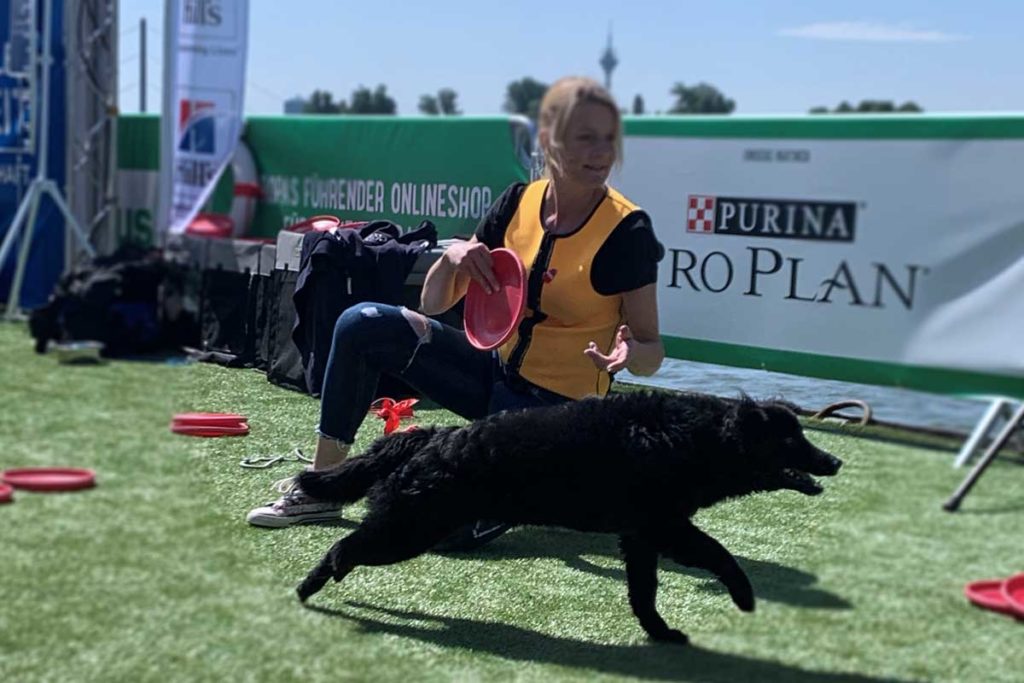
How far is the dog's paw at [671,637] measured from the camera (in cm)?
211

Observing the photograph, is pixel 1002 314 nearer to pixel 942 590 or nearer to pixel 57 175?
pixel 942 590

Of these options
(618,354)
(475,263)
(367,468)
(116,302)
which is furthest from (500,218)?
(116,302)

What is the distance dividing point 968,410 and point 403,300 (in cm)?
116

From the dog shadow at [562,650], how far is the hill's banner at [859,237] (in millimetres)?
478

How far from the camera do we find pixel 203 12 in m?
1.95

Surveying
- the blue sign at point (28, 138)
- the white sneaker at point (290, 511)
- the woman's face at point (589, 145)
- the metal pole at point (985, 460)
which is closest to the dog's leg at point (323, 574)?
the white sneaker at point (290, 511)

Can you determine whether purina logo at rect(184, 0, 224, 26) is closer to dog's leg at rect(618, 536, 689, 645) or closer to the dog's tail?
the dog's tail

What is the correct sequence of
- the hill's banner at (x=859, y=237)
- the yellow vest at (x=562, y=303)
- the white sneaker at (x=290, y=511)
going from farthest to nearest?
the white sneaker at (x=290, y=511), the yellow vest at (x=562, y=303), the hill's banner at (x=859, y=237)

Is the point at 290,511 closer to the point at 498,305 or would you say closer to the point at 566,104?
the point at 498,305

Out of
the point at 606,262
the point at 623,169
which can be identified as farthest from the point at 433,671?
the point at 623,169

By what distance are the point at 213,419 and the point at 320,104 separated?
27.0 inches

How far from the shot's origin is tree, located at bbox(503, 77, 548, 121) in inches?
74.5

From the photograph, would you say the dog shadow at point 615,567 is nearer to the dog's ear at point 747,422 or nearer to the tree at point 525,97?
the dog's ear at point 747,422

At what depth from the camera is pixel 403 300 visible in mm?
2496
